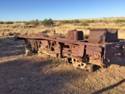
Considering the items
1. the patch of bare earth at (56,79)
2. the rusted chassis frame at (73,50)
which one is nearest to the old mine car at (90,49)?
the rusted chassis frame at (73,50)

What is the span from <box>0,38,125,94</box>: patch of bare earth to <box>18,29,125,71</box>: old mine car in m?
0.35

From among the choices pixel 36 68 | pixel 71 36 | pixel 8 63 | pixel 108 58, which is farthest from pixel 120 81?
pixel 8 63

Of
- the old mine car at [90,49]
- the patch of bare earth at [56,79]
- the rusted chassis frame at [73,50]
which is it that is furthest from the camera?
the rusted chassis frame at [73,50]

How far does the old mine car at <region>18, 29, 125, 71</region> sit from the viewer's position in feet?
30.0

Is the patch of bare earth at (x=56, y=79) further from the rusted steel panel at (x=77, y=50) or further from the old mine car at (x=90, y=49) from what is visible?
the rusted steel panel at (x=77, y=50)

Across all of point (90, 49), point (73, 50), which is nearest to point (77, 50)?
point (73, 50)

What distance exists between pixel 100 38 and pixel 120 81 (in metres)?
1.63

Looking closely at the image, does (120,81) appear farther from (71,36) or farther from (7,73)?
(7,73)

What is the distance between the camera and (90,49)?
9.54 meters

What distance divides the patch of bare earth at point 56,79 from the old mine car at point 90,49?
354mm

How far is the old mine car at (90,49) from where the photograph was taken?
913 cm

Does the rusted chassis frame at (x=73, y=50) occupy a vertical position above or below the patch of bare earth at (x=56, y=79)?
above

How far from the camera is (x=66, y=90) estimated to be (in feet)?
26.3

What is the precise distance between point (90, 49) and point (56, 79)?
5.05 feet
